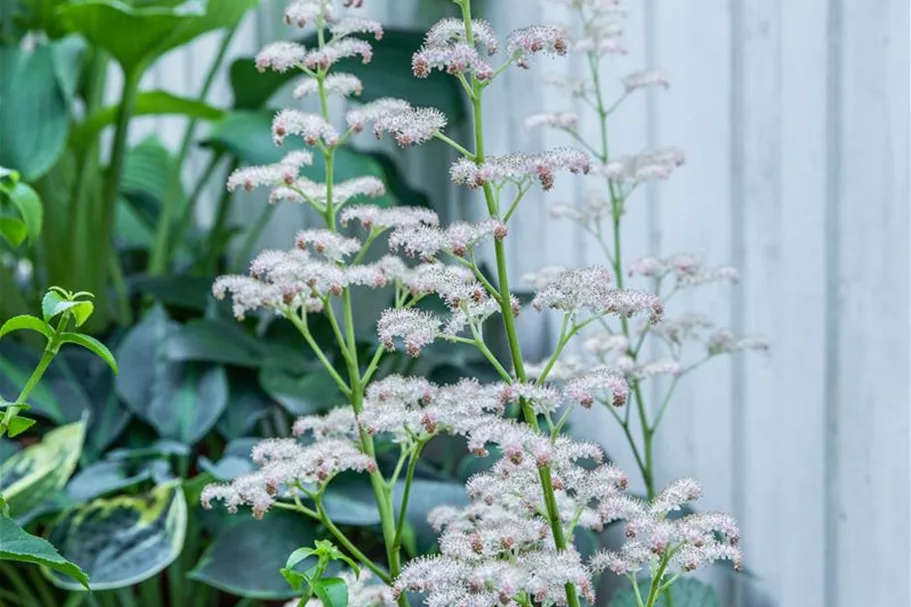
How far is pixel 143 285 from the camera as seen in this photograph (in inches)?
66.8

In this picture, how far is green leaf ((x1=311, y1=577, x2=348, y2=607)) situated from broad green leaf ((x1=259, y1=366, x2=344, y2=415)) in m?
0.67

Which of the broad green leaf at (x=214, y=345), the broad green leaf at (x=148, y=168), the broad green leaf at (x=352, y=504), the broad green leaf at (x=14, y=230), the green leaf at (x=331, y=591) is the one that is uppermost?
the broad green leaf at (x=148, y=168)

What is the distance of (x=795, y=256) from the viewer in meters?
1.15

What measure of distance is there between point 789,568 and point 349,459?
594mm

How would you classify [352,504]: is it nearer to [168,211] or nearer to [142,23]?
[142,23]

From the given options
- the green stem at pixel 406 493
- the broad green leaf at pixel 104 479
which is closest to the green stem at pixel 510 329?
the green stem at pixel 406 493

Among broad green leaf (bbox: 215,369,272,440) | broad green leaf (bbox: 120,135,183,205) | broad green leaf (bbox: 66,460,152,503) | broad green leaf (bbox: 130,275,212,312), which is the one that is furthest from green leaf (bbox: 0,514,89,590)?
broad green leaf (bbox: 120,135,183,205)

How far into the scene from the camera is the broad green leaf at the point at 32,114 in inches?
57.0

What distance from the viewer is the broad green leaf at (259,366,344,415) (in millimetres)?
1372

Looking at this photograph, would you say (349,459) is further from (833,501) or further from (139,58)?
(139,58)

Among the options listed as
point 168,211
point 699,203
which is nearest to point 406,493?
point 699,203

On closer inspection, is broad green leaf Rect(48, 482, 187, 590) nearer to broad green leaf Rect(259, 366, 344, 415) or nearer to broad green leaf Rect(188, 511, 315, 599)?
broad green leaf Rect(188, 511, 315, 599)

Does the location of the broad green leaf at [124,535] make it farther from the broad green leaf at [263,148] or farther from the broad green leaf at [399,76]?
the broad green leaf at [399,76]

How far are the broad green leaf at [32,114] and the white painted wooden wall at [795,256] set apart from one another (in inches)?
27.2
